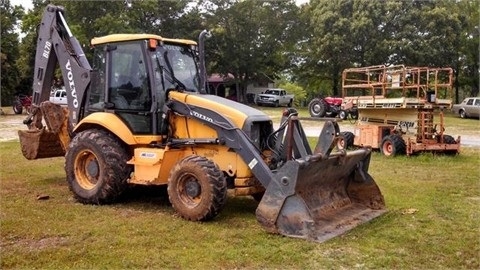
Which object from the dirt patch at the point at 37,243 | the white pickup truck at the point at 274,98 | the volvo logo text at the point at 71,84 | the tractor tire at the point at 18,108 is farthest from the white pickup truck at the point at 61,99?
the white pickup truck at the point at 274,98

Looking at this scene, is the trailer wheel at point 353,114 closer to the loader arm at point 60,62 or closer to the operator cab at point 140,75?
the loader arm at point 60,62

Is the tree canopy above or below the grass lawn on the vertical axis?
above

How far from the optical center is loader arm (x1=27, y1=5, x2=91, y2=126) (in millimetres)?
8891

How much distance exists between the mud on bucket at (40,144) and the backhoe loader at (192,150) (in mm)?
629

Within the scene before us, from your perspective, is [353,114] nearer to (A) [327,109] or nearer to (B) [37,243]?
(A) [327,109]

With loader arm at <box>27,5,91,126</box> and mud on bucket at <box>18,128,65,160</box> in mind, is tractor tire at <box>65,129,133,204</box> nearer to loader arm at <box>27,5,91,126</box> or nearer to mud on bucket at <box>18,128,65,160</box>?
loader arm at <box>27,5,91,126</box>

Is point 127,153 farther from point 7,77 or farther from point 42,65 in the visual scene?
point 7,77

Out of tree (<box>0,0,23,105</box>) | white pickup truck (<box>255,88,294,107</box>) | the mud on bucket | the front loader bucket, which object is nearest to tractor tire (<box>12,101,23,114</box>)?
tree (<box>0,0,23,105</box>)

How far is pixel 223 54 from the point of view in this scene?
44.1 metres

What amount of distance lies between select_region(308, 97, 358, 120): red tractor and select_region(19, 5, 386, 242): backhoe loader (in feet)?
65.0

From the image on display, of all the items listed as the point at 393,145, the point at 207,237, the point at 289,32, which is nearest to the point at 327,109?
the point at 393,145

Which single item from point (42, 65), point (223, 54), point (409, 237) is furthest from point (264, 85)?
point (409, 237)

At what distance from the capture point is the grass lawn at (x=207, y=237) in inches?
213

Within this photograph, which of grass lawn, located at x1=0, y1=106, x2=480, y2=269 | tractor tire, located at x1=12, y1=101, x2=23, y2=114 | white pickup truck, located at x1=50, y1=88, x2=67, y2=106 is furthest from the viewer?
tractor tire, located at x1=12, y1=101, x2=23, y2=114
